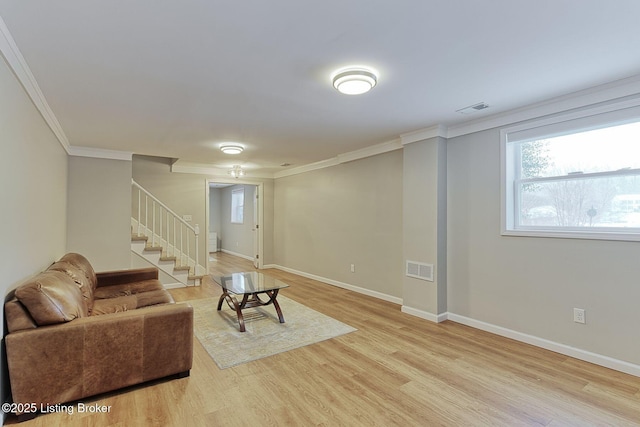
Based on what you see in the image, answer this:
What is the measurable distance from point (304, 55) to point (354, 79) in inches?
17.1

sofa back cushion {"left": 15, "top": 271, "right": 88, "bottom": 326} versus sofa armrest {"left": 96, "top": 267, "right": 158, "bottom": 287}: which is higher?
sofa back cushion {"left": 15, "top": 271, "right": 88, "bottom": 326}

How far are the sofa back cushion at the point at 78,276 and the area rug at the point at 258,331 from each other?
1.10m

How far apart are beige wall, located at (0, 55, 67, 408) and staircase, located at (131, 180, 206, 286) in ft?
6.67

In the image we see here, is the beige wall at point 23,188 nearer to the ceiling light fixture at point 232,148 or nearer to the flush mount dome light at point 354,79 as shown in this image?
the ceiling light fixture at point 232,148

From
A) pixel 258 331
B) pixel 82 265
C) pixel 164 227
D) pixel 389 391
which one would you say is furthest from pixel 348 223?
pixel 82 265

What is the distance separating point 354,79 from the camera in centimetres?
Answer: 233

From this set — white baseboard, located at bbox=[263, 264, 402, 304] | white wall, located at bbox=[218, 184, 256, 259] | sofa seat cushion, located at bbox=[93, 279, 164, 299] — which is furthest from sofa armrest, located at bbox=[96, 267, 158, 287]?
white wall, located at bbox=[218, 184, 256, 259]

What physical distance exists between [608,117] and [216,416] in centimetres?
387

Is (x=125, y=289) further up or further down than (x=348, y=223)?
further down

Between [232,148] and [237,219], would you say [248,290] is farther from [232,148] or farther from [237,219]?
[237,219]

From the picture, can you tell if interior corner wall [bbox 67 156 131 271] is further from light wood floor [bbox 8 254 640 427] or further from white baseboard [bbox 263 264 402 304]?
white baseboard [bbox 263 264 402 304]

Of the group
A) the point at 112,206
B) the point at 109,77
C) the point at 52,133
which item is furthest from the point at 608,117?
the point at 112,206

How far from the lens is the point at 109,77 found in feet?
7.86

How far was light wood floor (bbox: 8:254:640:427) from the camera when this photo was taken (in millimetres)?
2002
